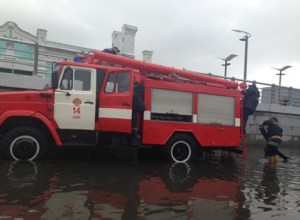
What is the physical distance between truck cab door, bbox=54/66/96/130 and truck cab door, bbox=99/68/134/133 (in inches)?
9.9

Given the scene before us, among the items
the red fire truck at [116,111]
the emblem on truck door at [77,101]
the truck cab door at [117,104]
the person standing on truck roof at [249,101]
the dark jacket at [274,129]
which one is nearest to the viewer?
the red fire truck at [116,111]

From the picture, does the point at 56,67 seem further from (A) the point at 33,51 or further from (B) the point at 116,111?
(A) the point at 33,51

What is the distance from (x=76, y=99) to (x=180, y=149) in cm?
323

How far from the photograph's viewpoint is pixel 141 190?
4.87 meters

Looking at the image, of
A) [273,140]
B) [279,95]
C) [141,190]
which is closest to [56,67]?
[141,190]

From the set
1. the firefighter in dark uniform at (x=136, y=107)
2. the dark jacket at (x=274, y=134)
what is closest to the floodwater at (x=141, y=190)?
the firefighter in dark uniform at (x=136, y=107)

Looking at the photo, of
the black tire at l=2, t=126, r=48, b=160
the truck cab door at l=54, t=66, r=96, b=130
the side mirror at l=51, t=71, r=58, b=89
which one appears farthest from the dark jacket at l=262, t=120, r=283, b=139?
the black tire at l=2, t=126, r=48, b=160

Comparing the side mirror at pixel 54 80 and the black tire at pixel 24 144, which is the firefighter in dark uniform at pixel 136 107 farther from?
the black tire at pixel 24 144

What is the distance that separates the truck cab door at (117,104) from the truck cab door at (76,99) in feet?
0.83

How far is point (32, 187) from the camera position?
4668 mm

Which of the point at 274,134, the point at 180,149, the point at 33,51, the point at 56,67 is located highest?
the point at 33,51

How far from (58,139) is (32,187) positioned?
2.33m

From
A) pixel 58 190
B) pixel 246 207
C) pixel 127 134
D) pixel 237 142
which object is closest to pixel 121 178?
pixel 58 190

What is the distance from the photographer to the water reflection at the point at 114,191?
373 cm
